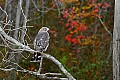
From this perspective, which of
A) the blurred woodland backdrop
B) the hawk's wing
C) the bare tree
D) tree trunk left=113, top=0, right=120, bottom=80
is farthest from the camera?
the blurred woodland backdrop

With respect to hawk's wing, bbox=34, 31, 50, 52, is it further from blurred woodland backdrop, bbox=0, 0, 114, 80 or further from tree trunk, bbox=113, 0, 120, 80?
blurred woodland backdrop, bbox=0, 0, 114, 80

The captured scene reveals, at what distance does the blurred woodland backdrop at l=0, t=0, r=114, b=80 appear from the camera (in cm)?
1073

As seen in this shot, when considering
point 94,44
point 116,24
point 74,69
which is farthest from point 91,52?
point 116,24

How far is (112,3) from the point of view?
12594mm

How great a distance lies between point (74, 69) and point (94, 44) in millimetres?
1543

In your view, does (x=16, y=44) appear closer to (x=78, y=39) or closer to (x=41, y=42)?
(x=41, y=42)

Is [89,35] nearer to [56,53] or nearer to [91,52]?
[91,52]

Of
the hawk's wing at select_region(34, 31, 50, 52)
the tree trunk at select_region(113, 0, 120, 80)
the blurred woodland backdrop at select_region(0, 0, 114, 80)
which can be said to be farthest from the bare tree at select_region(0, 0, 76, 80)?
the tree trunk at select_region(113, 0, 120, 80)

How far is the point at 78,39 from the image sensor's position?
39.2 feet

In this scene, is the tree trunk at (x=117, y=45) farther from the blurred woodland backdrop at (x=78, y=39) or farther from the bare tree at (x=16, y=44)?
the blurred woodland backdrop at (x=78, y=39)

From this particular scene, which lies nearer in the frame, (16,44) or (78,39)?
(16,44)

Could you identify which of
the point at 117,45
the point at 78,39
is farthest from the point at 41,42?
the point at 78,39

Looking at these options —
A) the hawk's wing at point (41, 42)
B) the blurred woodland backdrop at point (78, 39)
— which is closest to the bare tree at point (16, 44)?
the hawk's wing at point (41, 42)

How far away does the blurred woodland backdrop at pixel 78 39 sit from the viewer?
1073cm
